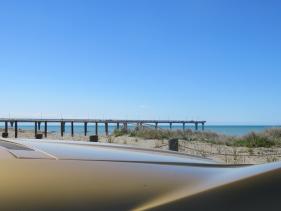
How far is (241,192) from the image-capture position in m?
1.75

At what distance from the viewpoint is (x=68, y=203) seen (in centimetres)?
173

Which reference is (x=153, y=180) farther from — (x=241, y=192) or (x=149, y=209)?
(x=241, y=192)

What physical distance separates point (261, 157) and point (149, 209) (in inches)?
542

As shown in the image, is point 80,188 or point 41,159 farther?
point 41,159

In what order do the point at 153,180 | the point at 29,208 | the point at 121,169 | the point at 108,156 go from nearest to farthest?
the point at 29,208 → the point at 153,180 → the point at 121,169 → the point at 108,156

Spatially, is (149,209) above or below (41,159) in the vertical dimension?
below

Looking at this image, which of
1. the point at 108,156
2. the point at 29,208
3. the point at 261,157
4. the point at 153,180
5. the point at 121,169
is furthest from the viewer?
the point at 261,157

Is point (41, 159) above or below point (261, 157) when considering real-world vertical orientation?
above

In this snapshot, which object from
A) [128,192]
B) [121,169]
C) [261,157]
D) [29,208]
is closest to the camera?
[29,208]

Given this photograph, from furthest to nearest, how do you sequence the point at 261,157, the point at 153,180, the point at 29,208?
the point at 261,157
the point at 153,180
the point at 29,208

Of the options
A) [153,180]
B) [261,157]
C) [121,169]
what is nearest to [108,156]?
[121,169]

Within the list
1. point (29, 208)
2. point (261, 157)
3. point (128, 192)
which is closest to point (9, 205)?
Answer: point (29, 208)

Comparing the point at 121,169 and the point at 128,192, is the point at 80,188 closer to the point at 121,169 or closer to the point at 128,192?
the point at 128,192

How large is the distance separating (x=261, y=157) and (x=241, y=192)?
44.9ft
